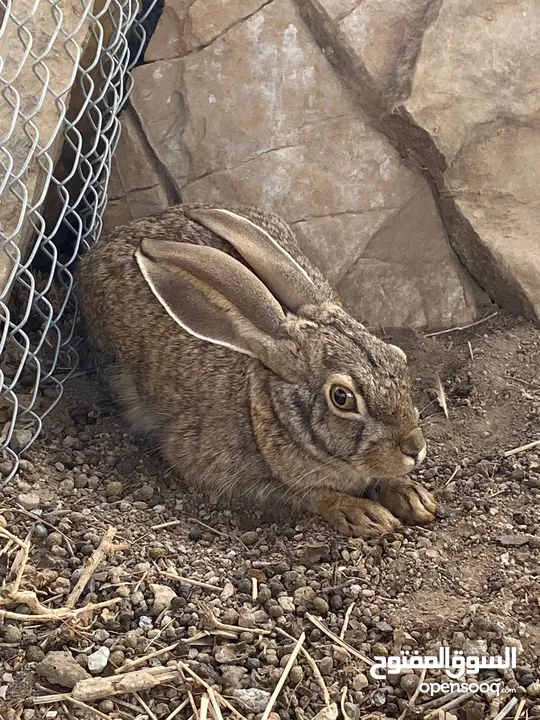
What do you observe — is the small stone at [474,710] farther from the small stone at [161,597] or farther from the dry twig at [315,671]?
the small stone at [161,597]

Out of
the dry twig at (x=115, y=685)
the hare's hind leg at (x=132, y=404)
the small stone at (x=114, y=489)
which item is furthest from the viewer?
the hare's hind leg at (x=132, y=404)

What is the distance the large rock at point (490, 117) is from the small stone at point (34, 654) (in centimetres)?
350

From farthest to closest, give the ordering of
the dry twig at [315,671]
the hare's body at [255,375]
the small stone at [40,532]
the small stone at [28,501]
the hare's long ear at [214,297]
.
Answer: the hare's long ear at [214,297], the hare's body at [255,375], the small stone at [28,501], the small stone at [40,532], the dry twig at [315,671]

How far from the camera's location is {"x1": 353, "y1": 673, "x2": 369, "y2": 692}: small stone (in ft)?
10.5

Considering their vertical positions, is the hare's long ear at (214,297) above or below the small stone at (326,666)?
above

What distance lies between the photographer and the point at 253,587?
145 inches

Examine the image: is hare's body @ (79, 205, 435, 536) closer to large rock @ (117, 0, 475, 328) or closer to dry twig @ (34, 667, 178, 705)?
large rock @ (117, 0, 475, 328)

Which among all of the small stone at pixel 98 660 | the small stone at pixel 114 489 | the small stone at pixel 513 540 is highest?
the small stone at pixel 114 489

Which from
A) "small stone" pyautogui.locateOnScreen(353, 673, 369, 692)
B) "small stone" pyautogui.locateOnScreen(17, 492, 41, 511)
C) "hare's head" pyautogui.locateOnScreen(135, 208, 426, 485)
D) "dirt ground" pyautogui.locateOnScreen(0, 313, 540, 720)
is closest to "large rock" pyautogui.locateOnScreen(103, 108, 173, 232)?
"hare's head" pyautogui.locateOnScreen(135, 208, 426, 485)

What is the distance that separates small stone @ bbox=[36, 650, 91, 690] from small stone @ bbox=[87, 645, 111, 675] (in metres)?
0.04

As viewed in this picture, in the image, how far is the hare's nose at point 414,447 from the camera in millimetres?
3967

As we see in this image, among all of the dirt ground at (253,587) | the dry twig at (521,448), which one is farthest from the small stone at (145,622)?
the dry twig at (521,448)

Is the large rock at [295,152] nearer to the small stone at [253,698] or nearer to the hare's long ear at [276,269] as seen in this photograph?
the hare's long ear at [276,269]

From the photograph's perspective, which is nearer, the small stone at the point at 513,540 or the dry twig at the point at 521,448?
the small stone at the point at 513,540
